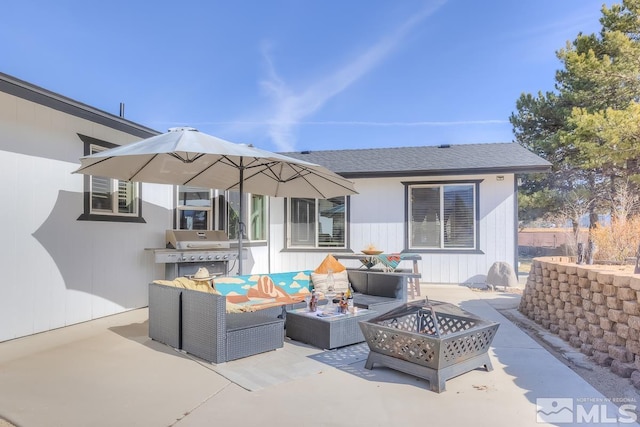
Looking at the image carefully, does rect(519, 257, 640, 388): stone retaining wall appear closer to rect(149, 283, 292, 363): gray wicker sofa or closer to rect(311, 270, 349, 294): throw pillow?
rect(311, 270, 349, 294): throw pillow

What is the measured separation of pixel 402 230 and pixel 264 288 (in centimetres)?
507

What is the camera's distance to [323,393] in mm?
3137

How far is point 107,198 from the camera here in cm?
604

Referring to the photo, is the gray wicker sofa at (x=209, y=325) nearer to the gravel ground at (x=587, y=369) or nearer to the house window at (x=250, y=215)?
the gravel ground at (x=587, y=369)

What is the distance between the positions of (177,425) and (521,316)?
17.9ft

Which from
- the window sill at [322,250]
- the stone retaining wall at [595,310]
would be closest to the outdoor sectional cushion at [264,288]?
the stone retaining wall at [595,310]

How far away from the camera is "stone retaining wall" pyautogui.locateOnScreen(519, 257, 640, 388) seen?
3639 millimetres

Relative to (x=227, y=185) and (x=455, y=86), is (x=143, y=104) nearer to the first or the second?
(x=227, y=185)

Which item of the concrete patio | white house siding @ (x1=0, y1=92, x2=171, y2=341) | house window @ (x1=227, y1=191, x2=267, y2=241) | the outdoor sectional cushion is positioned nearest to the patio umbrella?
the outdoor sectional cushion

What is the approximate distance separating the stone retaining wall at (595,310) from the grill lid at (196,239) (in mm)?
5329

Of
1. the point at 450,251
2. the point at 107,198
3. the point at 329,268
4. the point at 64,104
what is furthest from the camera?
the point at 450,251

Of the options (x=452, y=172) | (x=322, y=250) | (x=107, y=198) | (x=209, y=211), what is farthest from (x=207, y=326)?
(x=452, y=172)

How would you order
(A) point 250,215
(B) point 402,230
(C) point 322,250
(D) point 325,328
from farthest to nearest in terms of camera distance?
(C) point 322,250
(B) point 402,230
(A) point 250,215
(D) point 325,328

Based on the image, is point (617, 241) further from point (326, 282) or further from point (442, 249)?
point (326, 282)
